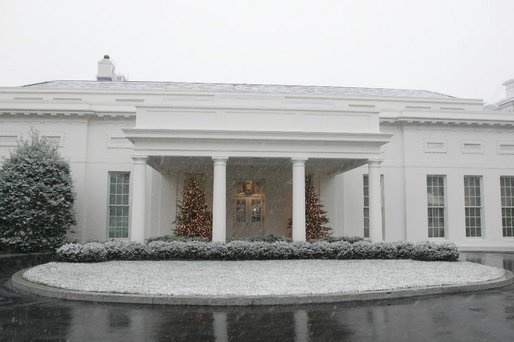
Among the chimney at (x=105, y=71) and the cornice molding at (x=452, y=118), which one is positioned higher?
the chimney at (x=105, y=71)

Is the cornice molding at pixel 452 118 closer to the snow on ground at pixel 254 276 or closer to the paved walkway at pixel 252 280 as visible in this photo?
the snow on ground at pixel 254 276

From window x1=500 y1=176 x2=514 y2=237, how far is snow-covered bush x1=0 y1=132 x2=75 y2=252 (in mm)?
21716

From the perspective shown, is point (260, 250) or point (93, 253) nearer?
point (93, 253)

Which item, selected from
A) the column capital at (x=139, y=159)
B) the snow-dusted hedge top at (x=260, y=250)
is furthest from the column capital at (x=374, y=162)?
the column capital at (x=139, y=159)

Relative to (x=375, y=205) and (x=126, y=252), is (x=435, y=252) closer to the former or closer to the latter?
(x=375, y=205)

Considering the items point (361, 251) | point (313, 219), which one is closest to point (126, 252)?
point (361, 251)

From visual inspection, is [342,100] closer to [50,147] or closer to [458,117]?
[458,117]

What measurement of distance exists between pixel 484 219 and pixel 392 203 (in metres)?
4.92

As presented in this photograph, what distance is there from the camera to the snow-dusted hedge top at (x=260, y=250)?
15766 millimetres

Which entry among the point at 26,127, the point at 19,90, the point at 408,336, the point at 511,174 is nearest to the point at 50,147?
the point at 26,127

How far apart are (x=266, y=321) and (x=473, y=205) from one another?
1943cm

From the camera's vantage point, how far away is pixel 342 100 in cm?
2555

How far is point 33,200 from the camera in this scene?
797 inches

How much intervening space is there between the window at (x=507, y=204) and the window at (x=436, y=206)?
3385 millimetres
